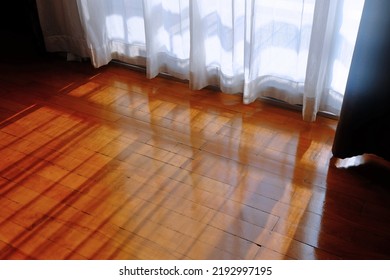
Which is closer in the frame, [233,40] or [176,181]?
[176,181]

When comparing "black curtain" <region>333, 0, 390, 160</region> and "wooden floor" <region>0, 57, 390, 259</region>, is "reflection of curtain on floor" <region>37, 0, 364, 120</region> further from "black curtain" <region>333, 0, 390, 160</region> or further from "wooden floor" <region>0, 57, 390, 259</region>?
"black curtain" <region>333, 0, 390, 160</region>

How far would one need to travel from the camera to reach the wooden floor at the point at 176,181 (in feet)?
5.16

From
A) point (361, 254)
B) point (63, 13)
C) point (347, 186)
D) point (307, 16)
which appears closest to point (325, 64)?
point (307, 16)

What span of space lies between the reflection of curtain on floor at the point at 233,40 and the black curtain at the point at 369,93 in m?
0.36

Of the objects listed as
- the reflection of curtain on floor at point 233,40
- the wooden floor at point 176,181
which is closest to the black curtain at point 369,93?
the wooden floor at point 176,181

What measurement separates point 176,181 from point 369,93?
34.7 inches

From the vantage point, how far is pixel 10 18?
3.40m

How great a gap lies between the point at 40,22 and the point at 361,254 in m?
2.46

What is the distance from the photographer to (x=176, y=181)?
186 cm

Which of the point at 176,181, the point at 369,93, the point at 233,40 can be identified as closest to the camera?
the point at 369,93

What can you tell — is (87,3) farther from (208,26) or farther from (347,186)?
(347,186)

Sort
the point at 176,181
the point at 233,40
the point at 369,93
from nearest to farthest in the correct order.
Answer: the point at 369,93, the point at 176,181, the point at 233,40

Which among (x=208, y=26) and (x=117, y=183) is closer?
(x=117, y=183)

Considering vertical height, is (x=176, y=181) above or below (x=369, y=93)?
below
